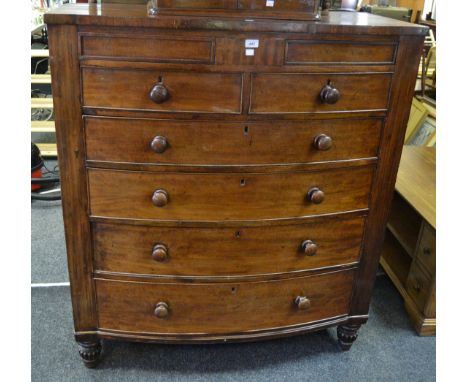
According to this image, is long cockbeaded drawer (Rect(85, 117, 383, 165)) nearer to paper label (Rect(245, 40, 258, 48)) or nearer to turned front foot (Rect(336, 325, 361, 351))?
paper label (Rect(245, 40, 258, 48))

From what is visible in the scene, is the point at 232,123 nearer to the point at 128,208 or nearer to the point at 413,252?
the point at 128,208

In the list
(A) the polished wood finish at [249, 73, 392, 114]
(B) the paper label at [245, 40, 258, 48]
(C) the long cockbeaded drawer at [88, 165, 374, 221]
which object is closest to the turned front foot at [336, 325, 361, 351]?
(C) the long cockbeaded drawer at [88, 165, 374, 221]

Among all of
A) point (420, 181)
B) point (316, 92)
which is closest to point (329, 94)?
point (316, 92)

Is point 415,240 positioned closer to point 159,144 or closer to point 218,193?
point 218,193

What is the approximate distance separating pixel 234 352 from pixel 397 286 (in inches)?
31.9

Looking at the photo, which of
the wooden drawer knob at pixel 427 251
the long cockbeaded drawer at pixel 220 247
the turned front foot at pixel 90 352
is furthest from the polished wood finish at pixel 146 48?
the wooden drawer knob at pixel 427 251

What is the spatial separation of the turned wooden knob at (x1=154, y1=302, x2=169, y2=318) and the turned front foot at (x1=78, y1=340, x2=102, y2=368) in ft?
0.88

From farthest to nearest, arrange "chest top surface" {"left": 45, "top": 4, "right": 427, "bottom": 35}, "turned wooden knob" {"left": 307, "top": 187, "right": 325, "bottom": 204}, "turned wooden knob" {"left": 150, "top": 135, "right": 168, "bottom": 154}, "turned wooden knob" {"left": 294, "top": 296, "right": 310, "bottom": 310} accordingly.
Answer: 1. "turned wooden knob" {"left": 294, "top": 296, "right": 310, "bottom": 310}
2. "turned wooden knob" {"left": 307, "top": 187, "right": 325, "bottom": 204}
3. "turned wooden knob" {"left": 150, "top": 135, "right": 168, "bottom": 154}
4. "chest top surface" {"left": 45, "top": 4, "right": 427, "bottom": 35}

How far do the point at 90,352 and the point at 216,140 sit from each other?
0.85 meters

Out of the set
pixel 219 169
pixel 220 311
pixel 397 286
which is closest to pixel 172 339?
pixel 220 311

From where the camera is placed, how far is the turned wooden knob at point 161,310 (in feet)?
4.54

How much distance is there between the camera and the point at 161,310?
1385 millimetres

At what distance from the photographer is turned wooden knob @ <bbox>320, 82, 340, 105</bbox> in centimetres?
118

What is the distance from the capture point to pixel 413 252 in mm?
1925
